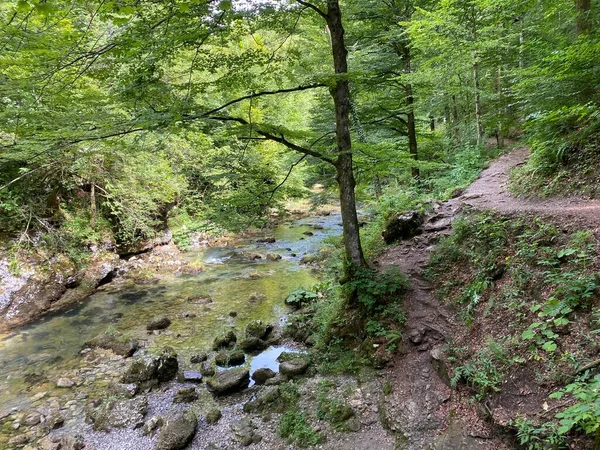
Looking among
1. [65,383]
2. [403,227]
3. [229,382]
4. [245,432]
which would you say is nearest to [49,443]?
[65,383]

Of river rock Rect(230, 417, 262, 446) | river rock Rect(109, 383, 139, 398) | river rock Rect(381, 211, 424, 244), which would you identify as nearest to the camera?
river rock Rect(230, 417, 262, 446)

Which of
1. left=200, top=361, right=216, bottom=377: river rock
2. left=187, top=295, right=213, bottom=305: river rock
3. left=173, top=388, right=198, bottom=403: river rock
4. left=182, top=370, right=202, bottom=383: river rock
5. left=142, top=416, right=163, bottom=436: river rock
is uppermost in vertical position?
left=142, top=416, right=163, bottom=436: river rock

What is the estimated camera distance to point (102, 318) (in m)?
10.6

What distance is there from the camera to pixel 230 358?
7656 mm

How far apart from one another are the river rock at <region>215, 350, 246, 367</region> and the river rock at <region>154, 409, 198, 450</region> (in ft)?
6.12

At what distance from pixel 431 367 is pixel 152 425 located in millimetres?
4657

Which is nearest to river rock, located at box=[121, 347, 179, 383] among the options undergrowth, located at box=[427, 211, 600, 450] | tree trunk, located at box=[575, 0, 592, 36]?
undergrowth, located at box=[427, 211, 600, 450]

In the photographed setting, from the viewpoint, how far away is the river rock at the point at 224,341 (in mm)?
8391

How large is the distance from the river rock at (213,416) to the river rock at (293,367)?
1.37 meters

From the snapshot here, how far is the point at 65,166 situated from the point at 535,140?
1534cm

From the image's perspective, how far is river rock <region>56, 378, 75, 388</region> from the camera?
7.27 m

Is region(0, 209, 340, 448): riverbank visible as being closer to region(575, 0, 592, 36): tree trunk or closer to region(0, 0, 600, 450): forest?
region(0, 0, 600, 450): forest

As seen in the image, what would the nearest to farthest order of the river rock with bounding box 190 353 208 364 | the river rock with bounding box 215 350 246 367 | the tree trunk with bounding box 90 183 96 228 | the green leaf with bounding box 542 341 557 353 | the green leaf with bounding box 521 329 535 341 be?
the green leaf with bounding box 542 341 557 353, the green leaf with bounding box 521 329 535 341, the river rock with bounding box 215 350 246 367, the river rock with bounding box 190 353 208 364, the tree trunk with bounding box 90 183 96 228

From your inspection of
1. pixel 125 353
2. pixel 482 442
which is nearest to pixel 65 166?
pixel 125 353
